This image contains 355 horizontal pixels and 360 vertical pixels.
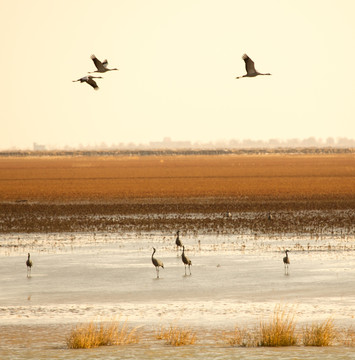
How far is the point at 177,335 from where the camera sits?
15.5 meters

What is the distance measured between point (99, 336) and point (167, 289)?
639 centimetres

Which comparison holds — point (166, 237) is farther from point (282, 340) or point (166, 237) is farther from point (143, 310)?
point (282, 340)

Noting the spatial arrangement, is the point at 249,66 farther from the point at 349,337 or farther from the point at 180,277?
the point at 349,337

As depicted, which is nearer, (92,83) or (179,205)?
(92,83)

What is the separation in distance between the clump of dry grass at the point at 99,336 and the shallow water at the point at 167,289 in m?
0.27

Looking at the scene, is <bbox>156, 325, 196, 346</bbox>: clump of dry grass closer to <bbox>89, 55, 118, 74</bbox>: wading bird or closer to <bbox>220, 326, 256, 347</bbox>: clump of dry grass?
<bbox>220, 326, 256, 347</bbox>: clump of dry grass

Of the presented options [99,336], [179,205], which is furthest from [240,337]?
[179,205]

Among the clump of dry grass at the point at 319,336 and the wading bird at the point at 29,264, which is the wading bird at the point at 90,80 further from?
the clump of dry grass at the point at 319,336

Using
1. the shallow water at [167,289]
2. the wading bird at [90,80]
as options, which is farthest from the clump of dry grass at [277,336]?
the wading bird at [90,80]

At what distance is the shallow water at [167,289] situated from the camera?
15.1 m

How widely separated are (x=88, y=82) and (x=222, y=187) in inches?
1834

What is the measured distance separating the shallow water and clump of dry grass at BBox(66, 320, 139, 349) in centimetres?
27

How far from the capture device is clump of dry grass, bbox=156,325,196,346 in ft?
49.9

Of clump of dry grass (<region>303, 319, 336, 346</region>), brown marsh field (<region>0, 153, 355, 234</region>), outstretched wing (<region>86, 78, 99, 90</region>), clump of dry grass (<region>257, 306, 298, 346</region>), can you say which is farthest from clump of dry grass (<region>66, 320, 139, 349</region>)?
brown marsh field (<region>0, 153, 355, 234</region>)
